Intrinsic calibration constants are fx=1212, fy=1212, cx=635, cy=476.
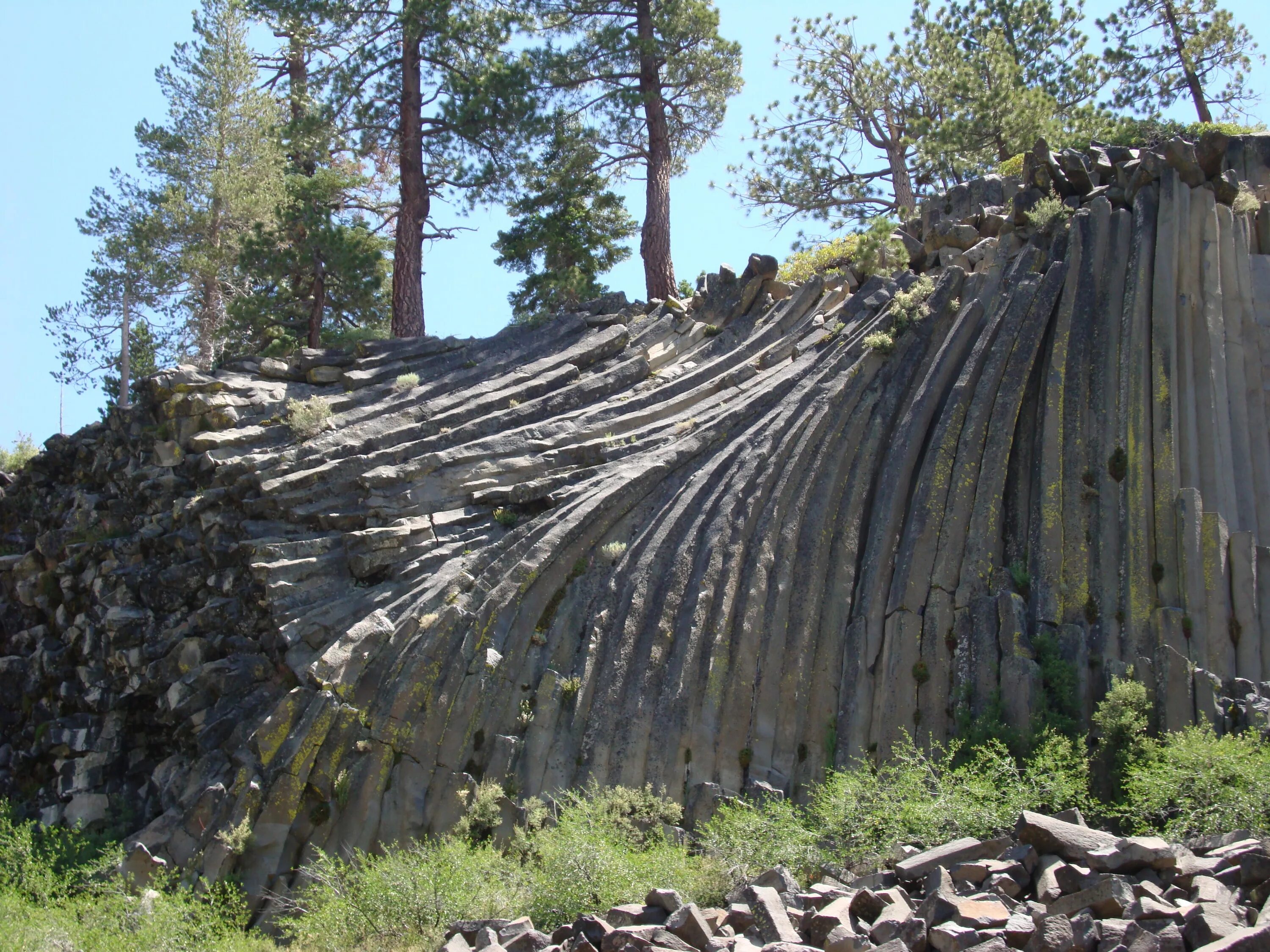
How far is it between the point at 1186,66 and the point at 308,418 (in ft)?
69.6

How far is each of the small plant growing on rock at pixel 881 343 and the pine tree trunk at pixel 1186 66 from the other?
13.4m

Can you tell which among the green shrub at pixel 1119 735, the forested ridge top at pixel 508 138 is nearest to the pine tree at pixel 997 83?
the forested ridge top at pixel 508 138

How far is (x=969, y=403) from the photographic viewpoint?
55.1ft

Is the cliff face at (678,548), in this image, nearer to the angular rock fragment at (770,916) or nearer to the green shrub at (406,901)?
the green shrub at (406,901)

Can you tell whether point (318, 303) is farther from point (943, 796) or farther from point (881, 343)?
point (943, 796)

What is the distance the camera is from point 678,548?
16.2 m

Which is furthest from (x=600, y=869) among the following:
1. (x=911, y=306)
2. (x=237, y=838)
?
(x=911, y=306)

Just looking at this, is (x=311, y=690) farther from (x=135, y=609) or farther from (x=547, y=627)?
(x=135, y=609)

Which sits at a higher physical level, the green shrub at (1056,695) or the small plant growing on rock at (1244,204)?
the small plant growing on rock at (1244,204)

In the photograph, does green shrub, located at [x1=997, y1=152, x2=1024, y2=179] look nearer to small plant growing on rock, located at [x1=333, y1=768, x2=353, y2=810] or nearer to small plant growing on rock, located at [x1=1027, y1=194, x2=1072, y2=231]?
small plant growing on rock, located at [x1=1027, y1=194, x2=1072, y2=231]

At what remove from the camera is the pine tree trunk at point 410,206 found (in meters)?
22.8

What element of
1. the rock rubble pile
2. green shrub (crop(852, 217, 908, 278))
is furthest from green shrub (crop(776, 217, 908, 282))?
the rock rubble pile

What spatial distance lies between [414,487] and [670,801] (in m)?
6.33

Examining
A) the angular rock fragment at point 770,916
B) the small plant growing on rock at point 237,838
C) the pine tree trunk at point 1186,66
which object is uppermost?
the pine tree trunk at point 1186,66
